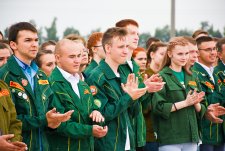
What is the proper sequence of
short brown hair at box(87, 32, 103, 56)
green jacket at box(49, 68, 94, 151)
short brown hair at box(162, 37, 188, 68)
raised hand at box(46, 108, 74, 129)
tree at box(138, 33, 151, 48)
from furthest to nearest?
1. tree at box(138, 33, 151, 48)
2. short brown hair at box(87, 32, 103, 56)
3. short brown hair at box(162, 37, 188, 68)
4. green jacket at box(49, 68, 94, 151)
5. raised hand at box(46, 108, 74, 129)

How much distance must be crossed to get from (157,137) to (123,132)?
3.39 ft

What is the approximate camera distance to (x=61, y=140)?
5770 mm

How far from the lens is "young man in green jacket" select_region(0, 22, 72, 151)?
17.7ft

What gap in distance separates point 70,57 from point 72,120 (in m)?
0.69

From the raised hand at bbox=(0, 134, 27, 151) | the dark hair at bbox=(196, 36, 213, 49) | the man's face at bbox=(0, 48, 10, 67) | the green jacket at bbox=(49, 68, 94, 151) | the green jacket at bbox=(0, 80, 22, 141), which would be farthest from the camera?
the dark hair at bbox=(196, 36, 213, 49)

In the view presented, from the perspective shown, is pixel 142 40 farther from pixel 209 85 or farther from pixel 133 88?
pixel 133 88

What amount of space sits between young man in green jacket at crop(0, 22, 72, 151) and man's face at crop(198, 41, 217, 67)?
10.6 ft

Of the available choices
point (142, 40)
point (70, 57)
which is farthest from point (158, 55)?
point (142, 40)

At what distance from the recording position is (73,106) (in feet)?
18.8

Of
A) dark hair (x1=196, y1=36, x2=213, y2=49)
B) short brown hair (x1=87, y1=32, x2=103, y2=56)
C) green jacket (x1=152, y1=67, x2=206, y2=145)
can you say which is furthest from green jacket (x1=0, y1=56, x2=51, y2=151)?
dark hair (x1=196, y1=36, x2=213, y2=49)

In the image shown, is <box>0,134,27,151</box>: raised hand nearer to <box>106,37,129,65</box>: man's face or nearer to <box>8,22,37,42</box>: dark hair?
<box>8,22,37,42</box>: dark hair

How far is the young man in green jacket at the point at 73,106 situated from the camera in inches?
222

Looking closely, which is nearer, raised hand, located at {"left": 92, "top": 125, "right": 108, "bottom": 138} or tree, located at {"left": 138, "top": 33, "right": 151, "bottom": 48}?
raised hand, located at {"left": 92, "top": 125, "right": 108, "bottom": 138}

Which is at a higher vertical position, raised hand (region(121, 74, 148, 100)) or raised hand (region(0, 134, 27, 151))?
raised hand (region(121, 74, 148, 100))
